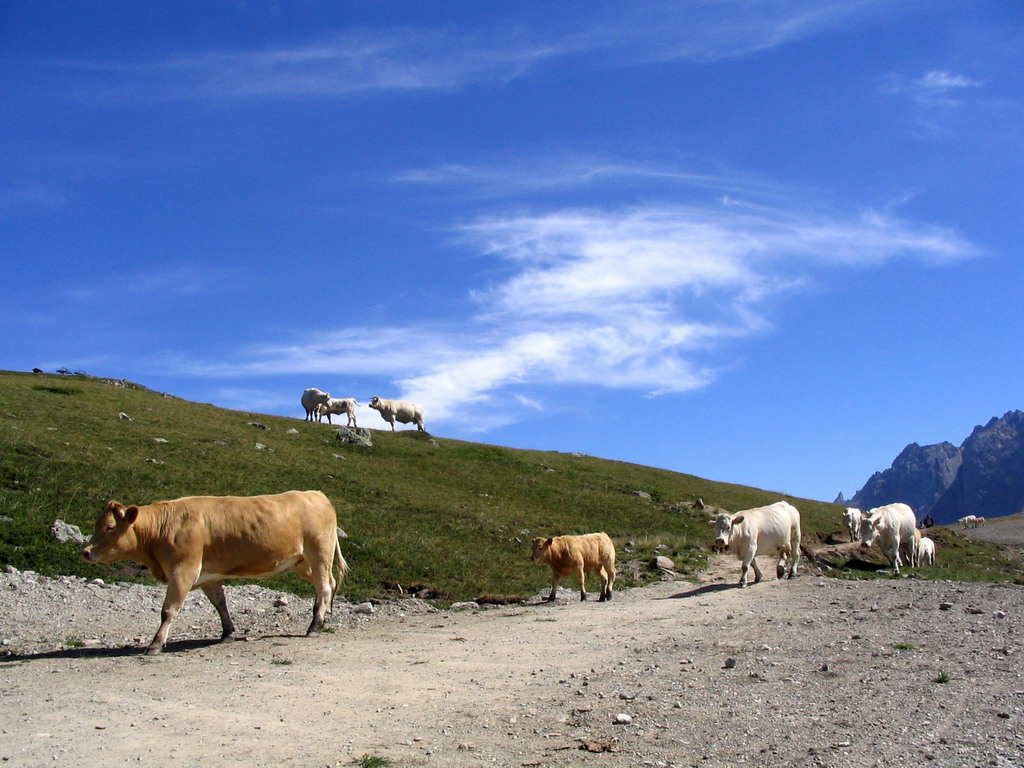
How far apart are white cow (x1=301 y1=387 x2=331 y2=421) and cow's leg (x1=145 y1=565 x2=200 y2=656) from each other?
4547 centimetres

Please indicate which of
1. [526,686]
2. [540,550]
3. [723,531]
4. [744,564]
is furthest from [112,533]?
[744,564]

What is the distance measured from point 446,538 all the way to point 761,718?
1776 cm

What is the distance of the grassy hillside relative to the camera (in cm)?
2048

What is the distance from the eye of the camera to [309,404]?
5819cm

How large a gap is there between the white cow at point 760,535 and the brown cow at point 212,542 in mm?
10685

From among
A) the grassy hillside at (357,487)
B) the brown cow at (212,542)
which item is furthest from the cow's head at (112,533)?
the grassy hillside at (357,487)

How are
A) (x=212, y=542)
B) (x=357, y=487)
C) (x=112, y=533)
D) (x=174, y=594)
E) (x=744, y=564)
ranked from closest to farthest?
(x=174, y=594) < (x=112, y=533) < (x=212, y=542) < (x=744, y=564) < (x=357, y=487)

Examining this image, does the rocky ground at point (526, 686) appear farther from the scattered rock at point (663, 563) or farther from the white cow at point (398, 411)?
the white cow at point (398, 411)

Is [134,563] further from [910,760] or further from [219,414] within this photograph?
[219,414]

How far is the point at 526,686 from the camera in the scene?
10211 mm

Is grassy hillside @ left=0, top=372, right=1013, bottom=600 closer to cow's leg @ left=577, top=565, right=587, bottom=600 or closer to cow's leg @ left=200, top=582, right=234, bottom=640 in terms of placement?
cow's leg @ left=577, top=565, right=587, bottom=600

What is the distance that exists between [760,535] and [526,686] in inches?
529

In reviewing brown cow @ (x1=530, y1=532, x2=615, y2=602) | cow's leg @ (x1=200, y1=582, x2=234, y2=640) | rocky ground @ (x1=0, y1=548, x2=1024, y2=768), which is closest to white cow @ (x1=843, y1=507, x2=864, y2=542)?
brown cow @ (x1=530, y1=532, x2=615, y2=602)

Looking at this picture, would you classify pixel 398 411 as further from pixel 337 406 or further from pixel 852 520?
pixel 852 520
